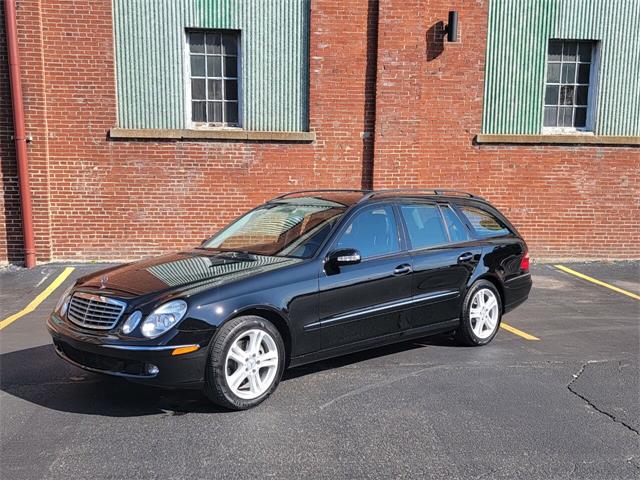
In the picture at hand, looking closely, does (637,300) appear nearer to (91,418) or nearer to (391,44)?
(391,44)

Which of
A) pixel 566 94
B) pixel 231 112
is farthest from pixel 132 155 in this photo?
pixel 566 94

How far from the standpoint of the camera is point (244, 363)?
3895 mm

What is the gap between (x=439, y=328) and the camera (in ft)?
17.2

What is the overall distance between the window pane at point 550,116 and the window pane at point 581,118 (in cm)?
43

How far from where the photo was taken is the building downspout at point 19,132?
912cm

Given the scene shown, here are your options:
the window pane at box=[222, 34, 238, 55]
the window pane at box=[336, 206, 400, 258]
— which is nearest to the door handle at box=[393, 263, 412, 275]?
the window pane at box=[336, 206, 400, 258]

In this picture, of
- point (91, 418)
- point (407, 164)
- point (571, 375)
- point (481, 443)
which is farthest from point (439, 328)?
point (407, 164)

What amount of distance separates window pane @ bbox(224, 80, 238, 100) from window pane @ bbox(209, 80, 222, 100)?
0.35 ft

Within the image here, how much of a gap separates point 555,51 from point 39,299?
10001mm

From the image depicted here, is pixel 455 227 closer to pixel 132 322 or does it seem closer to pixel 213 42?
pixel 132 322

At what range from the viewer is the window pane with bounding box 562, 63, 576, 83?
1075 centimetres

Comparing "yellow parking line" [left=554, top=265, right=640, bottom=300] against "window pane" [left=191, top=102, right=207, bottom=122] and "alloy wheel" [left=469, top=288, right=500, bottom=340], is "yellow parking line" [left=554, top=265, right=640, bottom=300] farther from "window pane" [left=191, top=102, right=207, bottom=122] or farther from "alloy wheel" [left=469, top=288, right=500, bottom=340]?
"window pane" [left=191, top=102, right=207, bottom=122]

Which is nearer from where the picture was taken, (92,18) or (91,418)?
(91,418)

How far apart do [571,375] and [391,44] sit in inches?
274
